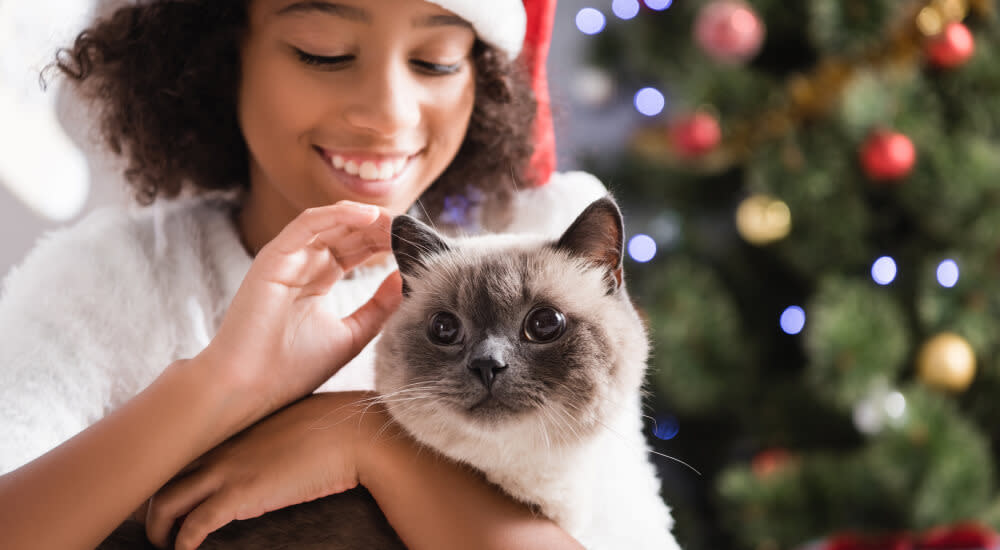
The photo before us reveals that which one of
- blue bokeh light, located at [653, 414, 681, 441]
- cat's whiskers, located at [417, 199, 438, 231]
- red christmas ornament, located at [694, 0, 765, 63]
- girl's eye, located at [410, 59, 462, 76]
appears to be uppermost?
red christmas ornament, located at [694, 0, 765, 63]

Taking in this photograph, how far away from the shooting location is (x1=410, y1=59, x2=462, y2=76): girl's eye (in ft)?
3.03

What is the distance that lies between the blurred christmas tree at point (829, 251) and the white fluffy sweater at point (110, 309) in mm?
874

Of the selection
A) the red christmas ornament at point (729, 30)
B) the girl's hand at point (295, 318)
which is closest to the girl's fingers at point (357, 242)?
the girl's hand at point (295, 318)

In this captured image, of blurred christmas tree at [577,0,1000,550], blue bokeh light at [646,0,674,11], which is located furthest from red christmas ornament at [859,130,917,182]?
blue bokeh light at [646,0,674,11]

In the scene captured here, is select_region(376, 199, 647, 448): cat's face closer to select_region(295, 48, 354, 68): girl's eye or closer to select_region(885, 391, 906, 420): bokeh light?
select_region(295, 48, 354, 68): girl's eye

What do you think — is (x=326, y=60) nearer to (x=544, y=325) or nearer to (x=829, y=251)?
(x=544, y=325)

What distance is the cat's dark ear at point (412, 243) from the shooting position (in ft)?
2.63

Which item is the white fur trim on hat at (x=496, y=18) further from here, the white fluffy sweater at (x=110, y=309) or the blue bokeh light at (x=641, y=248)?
the blue bokeh light at (x=641, y=248)

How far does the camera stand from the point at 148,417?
765 millimetres

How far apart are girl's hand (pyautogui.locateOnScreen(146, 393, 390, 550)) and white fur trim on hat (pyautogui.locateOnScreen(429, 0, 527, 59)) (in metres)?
0.45

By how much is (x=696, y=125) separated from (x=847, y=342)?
1.84ft

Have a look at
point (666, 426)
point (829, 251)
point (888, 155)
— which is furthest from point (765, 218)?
point (666, 426)

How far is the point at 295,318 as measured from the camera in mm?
828

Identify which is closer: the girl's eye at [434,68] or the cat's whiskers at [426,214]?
the girl's eye at [434,68]
